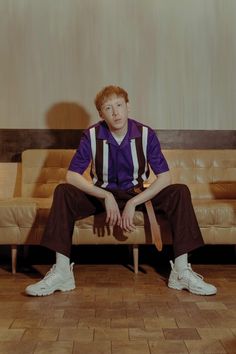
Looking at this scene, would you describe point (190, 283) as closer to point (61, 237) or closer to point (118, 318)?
point (118, 318)

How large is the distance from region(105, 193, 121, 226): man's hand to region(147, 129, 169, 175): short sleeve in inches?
12.4

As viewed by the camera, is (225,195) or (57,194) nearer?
(57,194)

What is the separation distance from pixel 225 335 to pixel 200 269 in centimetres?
135

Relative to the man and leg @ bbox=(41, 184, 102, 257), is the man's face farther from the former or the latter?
leg @ bbox=(41, 184, 102, 257)

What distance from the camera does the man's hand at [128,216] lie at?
2639mm

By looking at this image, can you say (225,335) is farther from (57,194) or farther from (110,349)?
(57,194)

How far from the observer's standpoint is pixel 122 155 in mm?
2803

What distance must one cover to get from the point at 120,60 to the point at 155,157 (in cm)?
136

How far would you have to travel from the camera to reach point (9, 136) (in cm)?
384

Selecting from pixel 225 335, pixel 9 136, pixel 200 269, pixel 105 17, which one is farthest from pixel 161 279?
pixel 105 17

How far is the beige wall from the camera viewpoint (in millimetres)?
3822

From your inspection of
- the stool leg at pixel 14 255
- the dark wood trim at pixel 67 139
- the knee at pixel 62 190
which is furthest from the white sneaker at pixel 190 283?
the dark wood trim at pixel 67 139

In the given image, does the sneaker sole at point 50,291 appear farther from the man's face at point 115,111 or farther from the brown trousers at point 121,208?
the man's face at point 115,111

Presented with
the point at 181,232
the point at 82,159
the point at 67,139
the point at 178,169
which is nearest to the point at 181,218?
the point at 181,232
